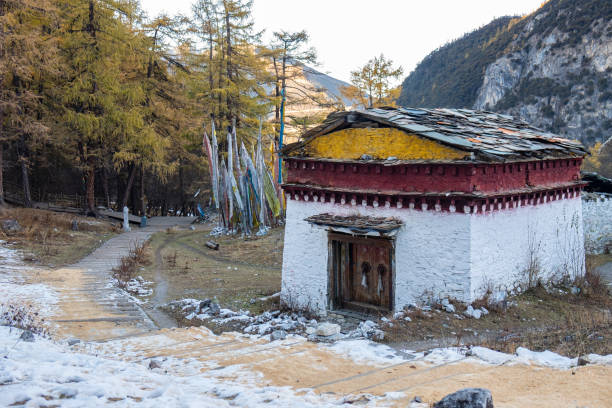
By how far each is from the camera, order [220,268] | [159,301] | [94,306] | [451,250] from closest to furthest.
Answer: [451,250]
[94,306]
[159,301]
[220,268]

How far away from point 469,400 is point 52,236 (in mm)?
22244

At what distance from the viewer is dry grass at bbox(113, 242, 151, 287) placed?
Result: 1791cm

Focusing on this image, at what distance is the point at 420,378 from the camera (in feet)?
23.8

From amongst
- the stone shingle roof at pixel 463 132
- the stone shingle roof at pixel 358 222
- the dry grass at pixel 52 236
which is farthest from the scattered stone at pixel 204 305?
the dry grass at pixel 52 236

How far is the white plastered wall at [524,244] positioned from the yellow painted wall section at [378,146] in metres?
1.73

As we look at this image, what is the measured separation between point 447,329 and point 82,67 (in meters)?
27.9

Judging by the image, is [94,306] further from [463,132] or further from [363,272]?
[463,132]

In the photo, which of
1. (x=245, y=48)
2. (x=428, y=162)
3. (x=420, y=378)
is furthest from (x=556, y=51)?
(x=420, y=378)

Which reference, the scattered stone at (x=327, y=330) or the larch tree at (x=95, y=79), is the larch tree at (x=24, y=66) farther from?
the scattered stone at (x=327, y=330)

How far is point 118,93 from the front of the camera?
32.4 m

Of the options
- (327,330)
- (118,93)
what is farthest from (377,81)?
(327,330)

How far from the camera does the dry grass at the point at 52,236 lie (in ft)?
66.5

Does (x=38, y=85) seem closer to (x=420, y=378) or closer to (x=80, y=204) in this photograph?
(x=80, y=204)

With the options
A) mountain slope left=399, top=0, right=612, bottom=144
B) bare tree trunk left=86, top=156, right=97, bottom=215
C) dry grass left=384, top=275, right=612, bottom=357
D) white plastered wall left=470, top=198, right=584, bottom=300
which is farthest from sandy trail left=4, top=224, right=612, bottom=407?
mountain slope left=399, top=0, right=612, bottom=144
